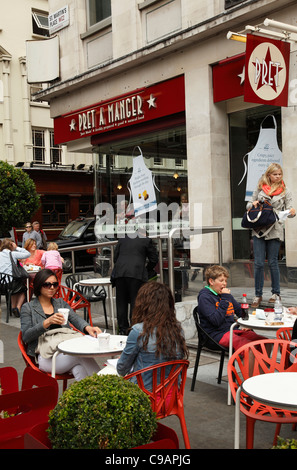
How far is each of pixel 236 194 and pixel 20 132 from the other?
2237 centimetres

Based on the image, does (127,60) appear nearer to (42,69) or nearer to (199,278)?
(42,69)

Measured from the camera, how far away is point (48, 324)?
5102mm

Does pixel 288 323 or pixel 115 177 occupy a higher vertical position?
pixel 115 177

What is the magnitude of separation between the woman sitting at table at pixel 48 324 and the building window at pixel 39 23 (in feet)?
96.8

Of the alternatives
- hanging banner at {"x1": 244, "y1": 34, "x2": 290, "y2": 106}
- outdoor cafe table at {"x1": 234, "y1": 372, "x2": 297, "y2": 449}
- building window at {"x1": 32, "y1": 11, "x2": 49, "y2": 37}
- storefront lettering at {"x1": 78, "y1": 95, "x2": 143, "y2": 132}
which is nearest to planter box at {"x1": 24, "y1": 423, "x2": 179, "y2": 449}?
outdoor cafe table at {"x1": 234, "y1": 372, "x2": 297, "y2": 449}

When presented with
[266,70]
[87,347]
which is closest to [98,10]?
[266,70]

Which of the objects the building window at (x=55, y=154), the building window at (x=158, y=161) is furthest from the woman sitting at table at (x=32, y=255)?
the building window at (x=55, y=154)

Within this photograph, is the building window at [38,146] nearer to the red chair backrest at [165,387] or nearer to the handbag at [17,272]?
the handbag at [17,272]

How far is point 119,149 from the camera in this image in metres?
14.8

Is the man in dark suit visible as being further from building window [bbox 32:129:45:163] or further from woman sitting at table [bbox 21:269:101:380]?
building window [bbox 32:129:45:163]

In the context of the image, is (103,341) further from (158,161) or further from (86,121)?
(86,121)

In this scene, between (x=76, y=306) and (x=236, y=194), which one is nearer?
(x=76, y=306)

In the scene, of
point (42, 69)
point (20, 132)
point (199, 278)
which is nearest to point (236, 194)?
point (199, 278)

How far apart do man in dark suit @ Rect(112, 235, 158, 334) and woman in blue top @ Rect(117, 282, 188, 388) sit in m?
3.77
